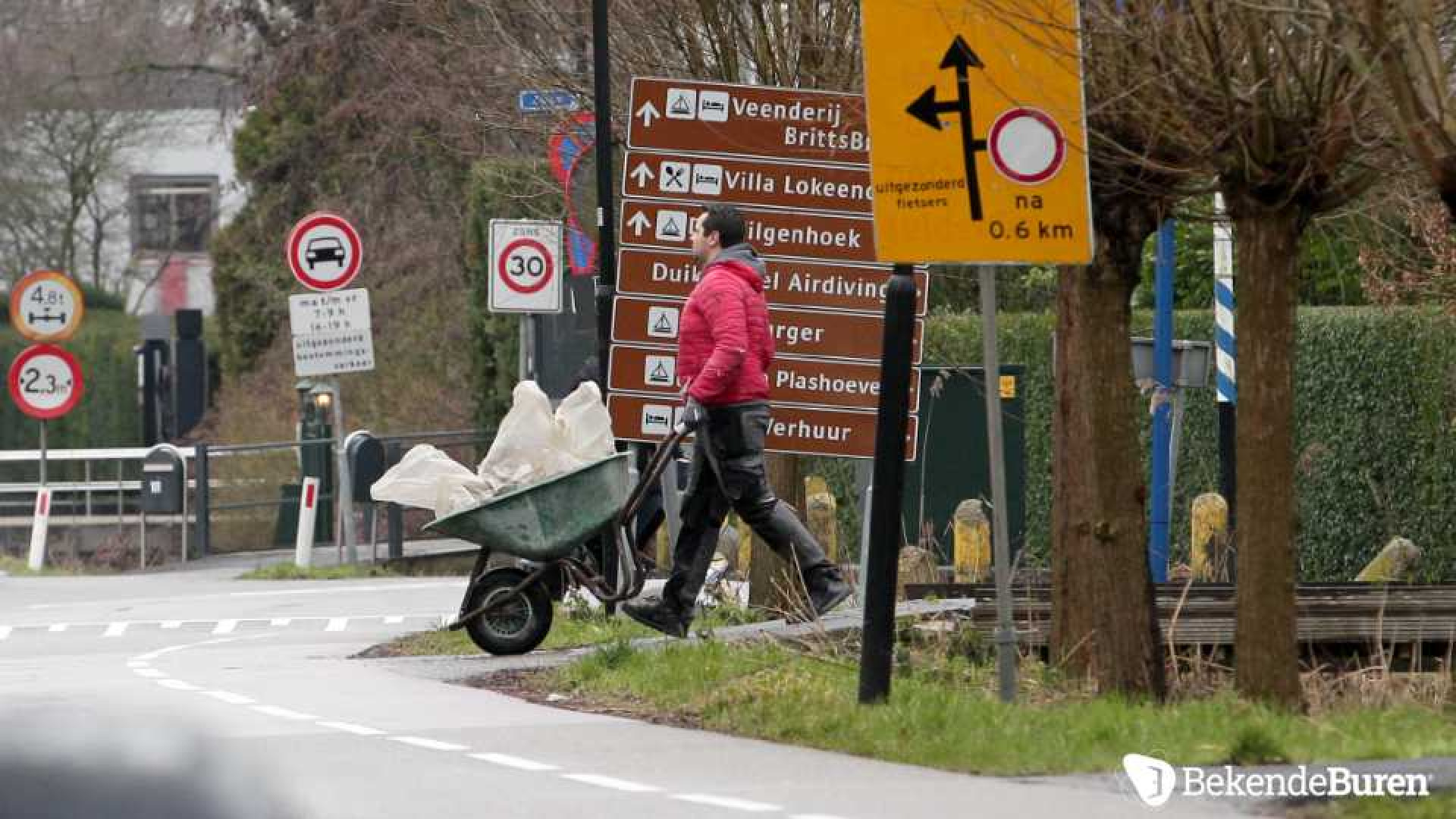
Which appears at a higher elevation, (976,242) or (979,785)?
(976,242)

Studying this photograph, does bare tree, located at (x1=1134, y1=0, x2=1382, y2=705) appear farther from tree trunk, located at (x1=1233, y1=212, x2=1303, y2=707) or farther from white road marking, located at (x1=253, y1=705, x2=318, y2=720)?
white road marking, located at (x1=253, y1=705, x2=318, y2=720)

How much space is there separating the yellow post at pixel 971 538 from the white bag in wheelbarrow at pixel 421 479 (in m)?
7.81

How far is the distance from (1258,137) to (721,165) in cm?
561

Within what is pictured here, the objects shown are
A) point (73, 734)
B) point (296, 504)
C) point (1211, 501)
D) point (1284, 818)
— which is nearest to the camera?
point (73, 734)

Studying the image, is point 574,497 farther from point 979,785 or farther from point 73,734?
point 73,734

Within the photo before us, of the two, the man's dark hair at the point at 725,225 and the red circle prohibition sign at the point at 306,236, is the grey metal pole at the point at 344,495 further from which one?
the man's dark hair at the point at 725,225

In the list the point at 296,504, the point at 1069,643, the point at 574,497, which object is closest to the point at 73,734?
the point at 1069,643

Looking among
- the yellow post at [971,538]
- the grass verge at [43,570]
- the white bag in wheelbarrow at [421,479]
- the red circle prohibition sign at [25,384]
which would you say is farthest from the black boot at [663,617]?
the red circle prohibition sign at [25,384]

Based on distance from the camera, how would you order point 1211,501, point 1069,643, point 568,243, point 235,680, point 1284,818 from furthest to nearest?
point 568,243, point 1211,501, point 235,680, point 1069,643, point 1284,818

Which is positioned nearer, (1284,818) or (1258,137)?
(1284,818)

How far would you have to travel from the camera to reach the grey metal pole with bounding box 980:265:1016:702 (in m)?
12.3

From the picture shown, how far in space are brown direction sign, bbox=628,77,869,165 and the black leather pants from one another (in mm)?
2017

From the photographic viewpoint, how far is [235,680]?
15812 mm

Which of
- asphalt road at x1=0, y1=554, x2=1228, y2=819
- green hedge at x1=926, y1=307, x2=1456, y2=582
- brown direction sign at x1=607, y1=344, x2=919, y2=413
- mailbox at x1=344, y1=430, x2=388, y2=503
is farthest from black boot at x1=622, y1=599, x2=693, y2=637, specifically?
mailbox at x1=344, y1=430, x2=388, y2=503
